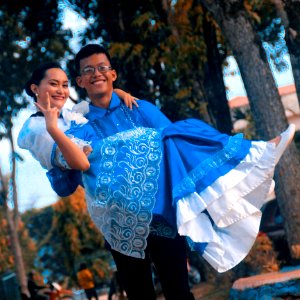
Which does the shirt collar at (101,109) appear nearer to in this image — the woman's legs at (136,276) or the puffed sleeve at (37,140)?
the puffed sleeve at (37,140)

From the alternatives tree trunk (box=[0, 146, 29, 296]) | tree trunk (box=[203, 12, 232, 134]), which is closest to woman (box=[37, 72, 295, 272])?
tree trunk (box=[203, 12, 232, 134])

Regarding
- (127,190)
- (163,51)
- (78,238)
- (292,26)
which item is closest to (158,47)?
(163,51)

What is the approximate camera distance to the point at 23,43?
16.7 metres

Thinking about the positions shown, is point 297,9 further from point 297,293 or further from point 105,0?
point 105,0

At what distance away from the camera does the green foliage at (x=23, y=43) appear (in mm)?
14875

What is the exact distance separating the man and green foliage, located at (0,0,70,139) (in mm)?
11516

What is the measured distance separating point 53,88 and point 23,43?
13.8 meters

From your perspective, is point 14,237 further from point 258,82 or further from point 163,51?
point 258,82

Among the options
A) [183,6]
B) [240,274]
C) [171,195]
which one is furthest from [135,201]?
[183,6]

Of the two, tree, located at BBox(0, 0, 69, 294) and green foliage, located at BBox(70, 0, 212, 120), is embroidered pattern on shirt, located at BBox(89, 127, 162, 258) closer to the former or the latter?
green foliage, located at BBox(70, 0, 212, 120)

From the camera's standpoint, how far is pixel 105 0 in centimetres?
1344

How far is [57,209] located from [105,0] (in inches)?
561

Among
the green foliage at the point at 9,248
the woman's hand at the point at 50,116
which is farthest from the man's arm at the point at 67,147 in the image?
the green foliage at the point at 9,248

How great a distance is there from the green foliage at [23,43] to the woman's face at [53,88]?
11353mm
